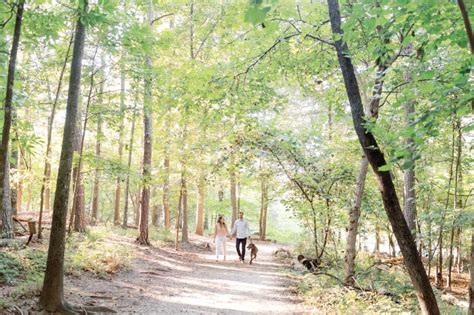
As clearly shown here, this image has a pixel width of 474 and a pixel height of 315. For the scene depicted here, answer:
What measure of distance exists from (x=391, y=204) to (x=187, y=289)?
5415 millimetres

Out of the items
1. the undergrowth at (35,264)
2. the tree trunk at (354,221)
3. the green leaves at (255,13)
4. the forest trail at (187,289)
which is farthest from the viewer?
the tree trunk at (354,221)

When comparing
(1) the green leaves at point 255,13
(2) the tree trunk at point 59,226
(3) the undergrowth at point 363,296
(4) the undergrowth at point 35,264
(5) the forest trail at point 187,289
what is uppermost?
(1) the green leaves at point 255,13

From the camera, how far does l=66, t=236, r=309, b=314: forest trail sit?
271 inches

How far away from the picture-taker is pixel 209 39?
1683 centimetres

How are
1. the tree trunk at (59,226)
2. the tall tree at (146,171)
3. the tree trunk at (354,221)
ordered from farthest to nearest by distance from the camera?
the tall tree at (146,171) < the tree trunk at (354,221) < the tree trunk at (59,226)

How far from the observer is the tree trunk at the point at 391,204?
493 cm

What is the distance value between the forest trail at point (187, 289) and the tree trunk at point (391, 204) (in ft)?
9.28

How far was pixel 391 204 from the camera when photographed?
201 inches

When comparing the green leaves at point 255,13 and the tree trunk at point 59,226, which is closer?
the green leaves at point 255,13

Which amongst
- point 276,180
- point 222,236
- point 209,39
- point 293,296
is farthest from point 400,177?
point 209,39

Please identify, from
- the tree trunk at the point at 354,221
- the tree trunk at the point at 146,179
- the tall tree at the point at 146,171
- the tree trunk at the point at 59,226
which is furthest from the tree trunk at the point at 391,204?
the tree trunk at the point at 146,179

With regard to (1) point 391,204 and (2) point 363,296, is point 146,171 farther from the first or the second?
(1) point 391,204

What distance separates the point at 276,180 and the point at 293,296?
13.1 ft

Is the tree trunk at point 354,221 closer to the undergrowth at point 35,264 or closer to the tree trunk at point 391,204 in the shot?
the tree trunk at point 391,204
